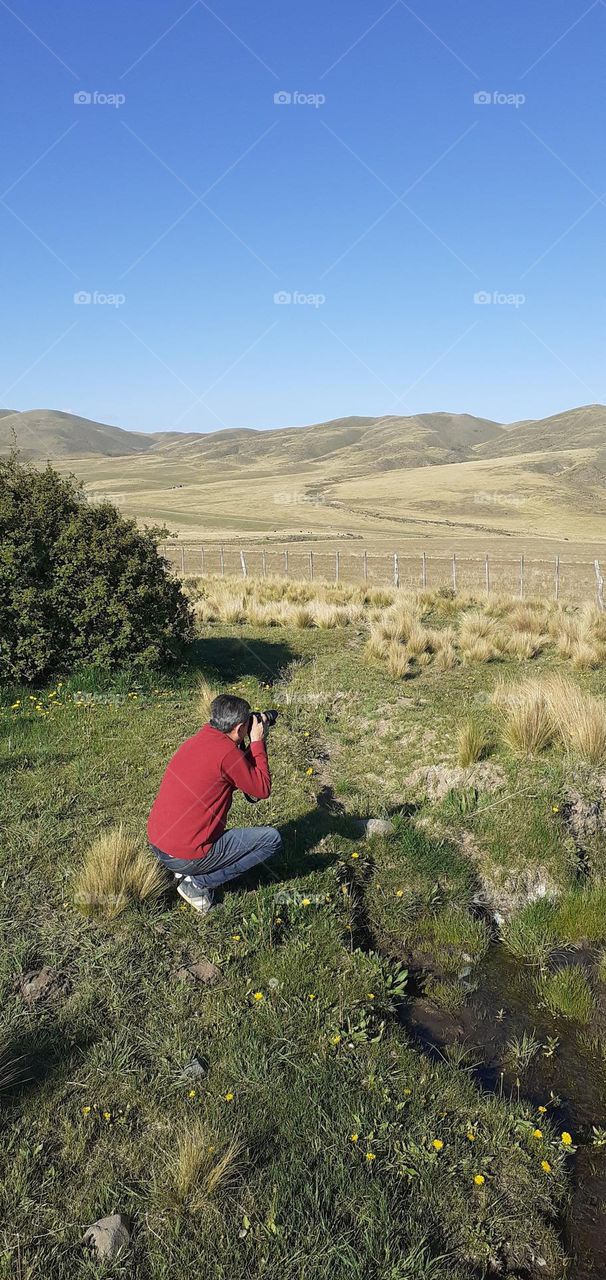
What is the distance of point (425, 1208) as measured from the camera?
3.22 m

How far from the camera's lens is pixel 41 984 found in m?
4.33

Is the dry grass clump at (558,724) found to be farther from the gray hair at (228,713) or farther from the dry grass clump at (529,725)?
the gray hair at (228,713)

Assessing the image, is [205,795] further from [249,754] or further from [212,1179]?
[212,1179]

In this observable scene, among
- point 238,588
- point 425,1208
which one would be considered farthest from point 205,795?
point 238,588

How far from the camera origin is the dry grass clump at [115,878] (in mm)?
4984

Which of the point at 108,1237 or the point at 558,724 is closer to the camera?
the point at 108,1237

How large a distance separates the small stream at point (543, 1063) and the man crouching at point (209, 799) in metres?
1.47

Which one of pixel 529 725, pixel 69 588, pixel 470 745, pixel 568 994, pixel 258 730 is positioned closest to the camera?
pixel 568 994

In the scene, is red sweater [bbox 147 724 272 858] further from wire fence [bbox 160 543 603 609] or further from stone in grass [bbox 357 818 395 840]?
wire fence [bbox 160 543 603 609]

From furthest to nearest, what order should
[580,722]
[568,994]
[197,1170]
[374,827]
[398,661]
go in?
[398,661] → [580,722] → [374,827] → [568,994] → [197,1170]

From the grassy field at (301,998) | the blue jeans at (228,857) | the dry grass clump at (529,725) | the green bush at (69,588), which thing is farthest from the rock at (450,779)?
the green bush at (69,588)

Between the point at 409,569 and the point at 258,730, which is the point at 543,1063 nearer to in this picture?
the point at 258,730

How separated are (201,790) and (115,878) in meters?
0.85

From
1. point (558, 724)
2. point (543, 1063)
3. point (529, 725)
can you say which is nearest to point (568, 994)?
point (543, 1063)
